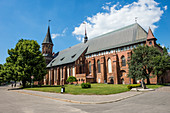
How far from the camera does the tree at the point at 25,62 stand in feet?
99.8

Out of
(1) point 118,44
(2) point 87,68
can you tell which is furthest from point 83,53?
(1) point 118,44

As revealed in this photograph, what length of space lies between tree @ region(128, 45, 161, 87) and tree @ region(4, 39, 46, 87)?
23221mm

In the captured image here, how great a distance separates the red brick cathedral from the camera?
115ft

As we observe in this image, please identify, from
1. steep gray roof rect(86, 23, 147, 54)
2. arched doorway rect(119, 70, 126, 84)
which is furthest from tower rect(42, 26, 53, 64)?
arched doorway rect(119, 70, 126, 84)

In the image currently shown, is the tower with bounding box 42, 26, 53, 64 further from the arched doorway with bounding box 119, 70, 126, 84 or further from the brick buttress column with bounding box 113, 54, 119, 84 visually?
the arched doorway with bounding box 119, 70, 126, 84

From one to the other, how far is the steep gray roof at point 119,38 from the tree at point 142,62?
6880 mm

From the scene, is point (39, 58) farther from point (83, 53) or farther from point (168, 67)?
point (168, 67)

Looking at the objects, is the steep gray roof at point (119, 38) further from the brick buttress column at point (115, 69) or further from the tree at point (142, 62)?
the tree at point (142, 62)

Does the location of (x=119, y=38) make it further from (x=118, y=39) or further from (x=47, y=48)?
(x=47, y=48)

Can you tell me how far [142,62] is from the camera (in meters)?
27.1

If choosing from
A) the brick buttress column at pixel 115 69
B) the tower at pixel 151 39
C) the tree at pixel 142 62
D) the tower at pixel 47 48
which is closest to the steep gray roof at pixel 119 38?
the tower at pixel 151 39

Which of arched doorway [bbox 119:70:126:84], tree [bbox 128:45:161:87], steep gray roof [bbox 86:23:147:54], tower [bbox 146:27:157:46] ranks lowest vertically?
arched doorway [bbox 119:70:126:84]

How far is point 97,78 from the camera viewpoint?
42.2m

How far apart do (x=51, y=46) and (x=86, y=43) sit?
78.0ft
